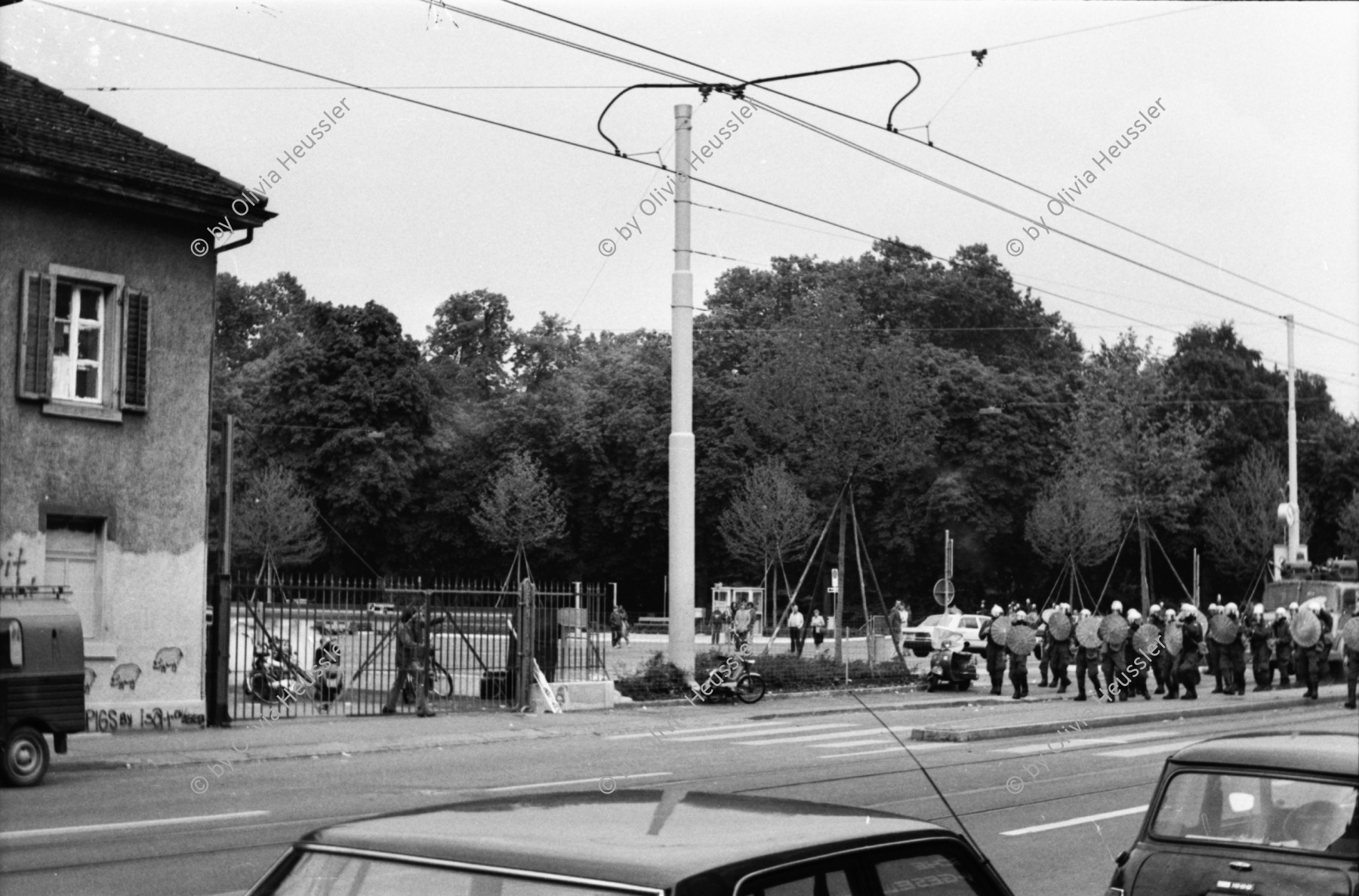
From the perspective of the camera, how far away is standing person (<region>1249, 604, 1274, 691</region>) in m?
34.2

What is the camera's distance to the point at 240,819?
1279 cm

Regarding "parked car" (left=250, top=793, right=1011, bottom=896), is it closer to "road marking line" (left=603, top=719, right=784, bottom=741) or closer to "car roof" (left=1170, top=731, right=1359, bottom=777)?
"car roof" (left=1170, top=731, right=1359, bottom=777)

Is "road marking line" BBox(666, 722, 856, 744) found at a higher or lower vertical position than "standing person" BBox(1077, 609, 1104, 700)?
lower

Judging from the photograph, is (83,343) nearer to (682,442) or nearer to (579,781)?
(579,781)

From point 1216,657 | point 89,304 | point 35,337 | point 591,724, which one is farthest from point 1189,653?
point 35,337

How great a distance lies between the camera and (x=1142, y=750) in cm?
2100

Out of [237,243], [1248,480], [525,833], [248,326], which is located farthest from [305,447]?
[525,833]

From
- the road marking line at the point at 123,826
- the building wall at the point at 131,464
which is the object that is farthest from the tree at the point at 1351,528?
the road marking line at the point at 123,826

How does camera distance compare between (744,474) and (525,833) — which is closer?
(525,833)

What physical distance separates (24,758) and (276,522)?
49.5 m

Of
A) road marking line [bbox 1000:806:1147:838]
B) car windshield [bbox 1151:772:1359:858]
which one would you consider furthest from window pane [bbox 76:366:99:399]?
car windshield [bbox 1151:772:1359:858]

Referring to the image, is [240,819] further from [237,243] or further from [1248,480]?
[1248,480]

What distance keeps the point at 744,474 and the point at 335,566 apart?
1970 cm

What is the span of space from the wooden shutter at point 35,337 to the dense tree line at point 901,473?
4293 centimetres
